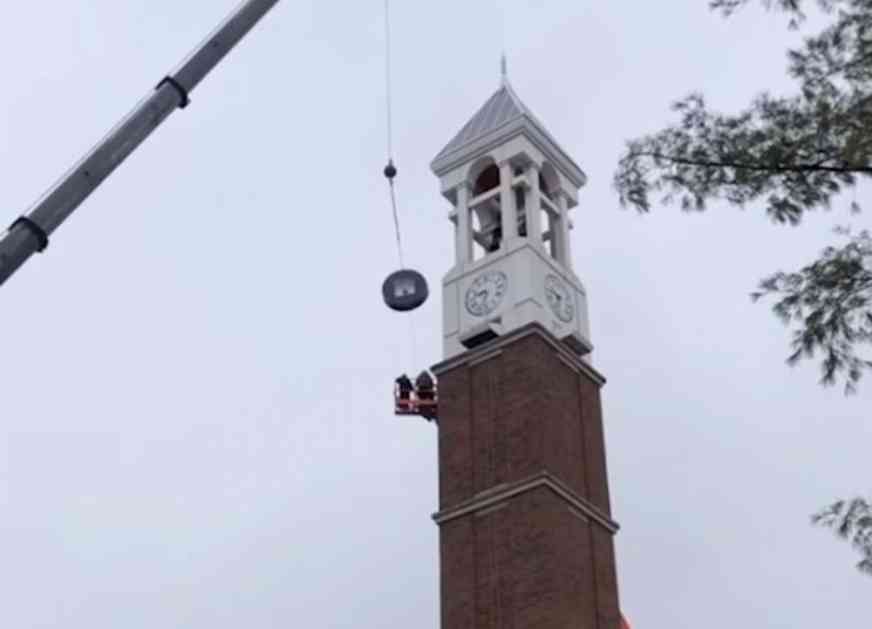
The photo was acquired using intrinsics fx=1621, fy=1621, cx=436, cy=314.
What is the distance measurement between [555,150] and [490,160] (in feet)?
5.18

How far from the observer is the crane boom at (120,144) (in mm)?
14391

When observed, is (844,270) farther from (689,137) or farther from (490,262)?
(490,262)

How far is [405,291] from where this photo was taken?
1459 inches

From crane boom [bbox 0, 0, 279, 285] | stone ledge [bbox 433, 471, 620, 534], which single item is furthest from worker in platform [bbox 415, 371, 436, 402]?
crane boom [bbox 0, 0, 279, 285]

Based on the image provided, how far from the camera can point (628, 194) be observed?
1262 centimetres

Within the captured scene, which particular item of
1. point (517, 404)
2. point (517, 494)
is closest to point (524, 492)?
point (517, 494)

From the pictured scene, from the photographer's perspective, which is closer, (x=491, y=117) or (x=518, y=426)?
(x=518, y=426)

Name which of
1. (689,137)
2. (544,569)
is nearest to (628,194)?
(689,137)

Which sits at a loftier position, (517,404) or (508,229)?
(508,229)

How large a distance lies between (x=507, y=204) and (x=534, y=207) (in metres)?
0.61

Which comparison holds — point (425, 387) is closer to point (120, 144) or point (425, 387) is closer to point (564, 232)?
point (564, 232)

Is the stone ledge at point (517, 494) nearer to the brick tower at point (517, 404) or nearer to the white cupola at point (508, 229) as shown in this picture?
the brick tower at point (517, 404)

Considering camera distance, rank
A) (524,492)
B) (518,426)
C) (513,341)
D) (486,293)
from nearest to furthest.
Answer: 1. (524,492)
2. (518,426)
3. (513,341)
4. (486,293)

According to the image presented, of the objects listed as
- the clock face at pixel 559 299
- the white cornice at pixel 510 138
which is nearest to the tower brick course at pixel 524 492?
the clock face at pixel 559 299
